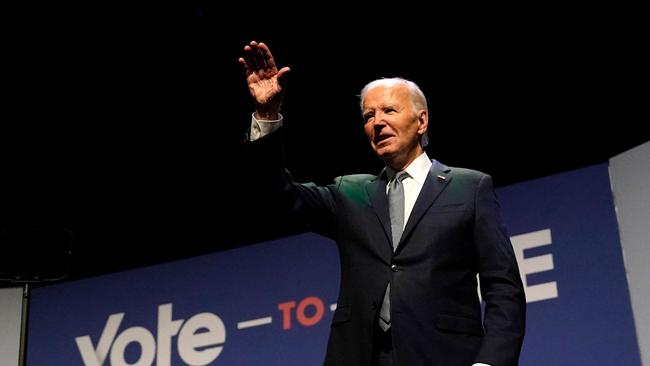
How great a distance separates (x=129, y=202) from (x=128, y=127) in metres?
0.53

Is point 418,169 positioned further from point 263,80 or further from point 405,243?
point 263,80

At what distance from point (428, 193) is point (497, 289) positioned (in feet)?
0.81

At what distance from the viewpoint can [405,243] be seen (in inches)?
74.5

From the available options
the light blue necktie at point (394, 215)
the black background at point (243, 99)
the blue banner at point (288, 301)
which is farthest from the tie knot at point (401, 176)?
the black background at point (243, 99)

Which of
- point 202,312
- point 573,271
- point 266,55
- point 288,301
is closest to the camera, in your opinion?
point 266,55

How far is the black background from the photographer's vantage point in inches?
147

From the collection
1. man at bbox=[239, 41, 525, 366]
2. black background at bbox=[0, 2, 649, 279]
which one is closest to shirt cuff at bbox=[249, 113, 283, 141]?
man at bbox=[239, 41, 525, 366]

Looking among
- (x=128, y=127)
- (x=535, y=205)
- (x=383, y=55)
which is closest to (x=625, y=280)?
(x=535, y=205)

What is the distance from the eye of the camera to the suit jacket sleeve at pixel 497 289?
1.80 meters

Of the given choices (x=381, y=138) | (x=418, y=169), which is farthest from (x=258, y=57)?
(x=418, y=169)

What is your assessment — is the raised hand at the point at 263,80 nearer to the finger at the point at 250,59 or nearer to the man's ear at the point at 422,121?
the finger at the point at 250,59

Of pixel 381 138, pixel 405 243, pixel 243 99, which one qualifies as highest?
pixel 243 99

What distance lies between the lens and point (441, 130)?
4059 millimetres

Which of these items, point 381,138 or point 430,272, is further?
point 381,138
